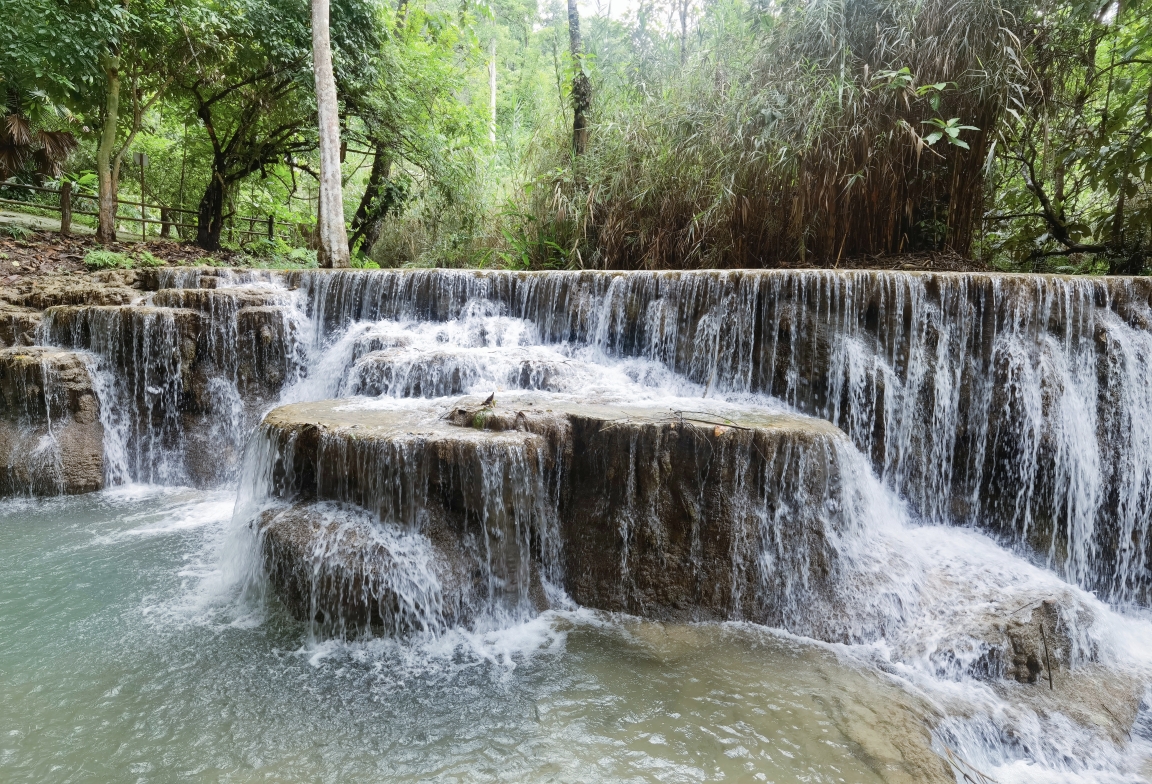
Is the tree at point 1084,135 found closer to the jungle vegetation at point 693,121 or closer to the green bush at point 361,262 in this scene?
the jungle vegetation at point 693,121

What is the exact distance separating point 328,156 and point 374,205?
3.43 meters

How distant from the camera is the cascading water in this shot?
3227mm

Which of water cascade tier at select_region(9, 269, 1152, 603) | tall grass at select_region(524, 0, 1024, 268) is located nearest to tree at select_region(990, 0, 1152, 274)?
tall grass at select_region(524, 0, 1024, 268)

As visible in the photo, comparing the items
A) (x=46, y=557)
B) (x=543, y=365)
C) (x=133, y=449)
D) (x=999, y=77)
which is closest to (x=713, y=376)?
(x=543, y=365)

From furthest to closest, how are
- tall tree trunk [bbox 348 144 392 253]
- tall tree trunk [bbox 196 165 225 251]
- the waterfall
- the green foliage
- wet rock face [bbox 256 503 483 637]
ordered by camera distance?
tall tree trunk [bbox 348 144 392 253], tall tree trunk [bbox 196 165 225 251], the green foliage, the waterfall, wet rock face [bbox 256 503 483 637]

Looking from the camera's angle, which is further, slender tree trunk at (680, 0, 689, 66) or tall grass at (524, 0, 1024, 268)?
slender tree trunk at (680, 0, 689, 66)

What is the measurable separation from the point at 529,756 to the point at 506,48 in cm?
2837

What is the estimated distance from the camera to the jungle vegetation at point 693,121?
6137 millimetres

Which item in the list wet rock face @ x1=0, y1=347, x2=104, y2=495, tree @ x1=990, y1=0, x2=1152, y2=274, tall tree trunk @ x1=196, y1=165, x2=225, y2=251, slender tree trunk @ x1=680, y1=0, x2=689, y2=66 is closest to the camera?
wet rock face @ x1=0, y1=347, x2=104, y2=495

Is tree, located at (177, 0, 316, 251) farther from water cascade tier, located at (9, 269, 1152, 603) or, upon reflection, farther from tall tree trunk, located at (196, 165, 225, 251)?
water cascade tier, located at (9, 269, 1152, 603)

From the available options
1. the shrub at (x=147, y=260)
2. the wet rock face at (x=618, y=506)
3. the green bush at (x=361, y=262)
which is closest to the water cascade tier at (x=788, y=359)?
the wet rock face at (x=618, y=506)

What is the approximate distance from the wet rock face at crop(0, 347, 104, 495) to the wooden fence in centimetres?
538

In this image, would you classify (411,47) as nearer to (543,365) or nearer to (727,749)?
(543,365)

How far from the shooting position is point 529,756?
2.53 meters
